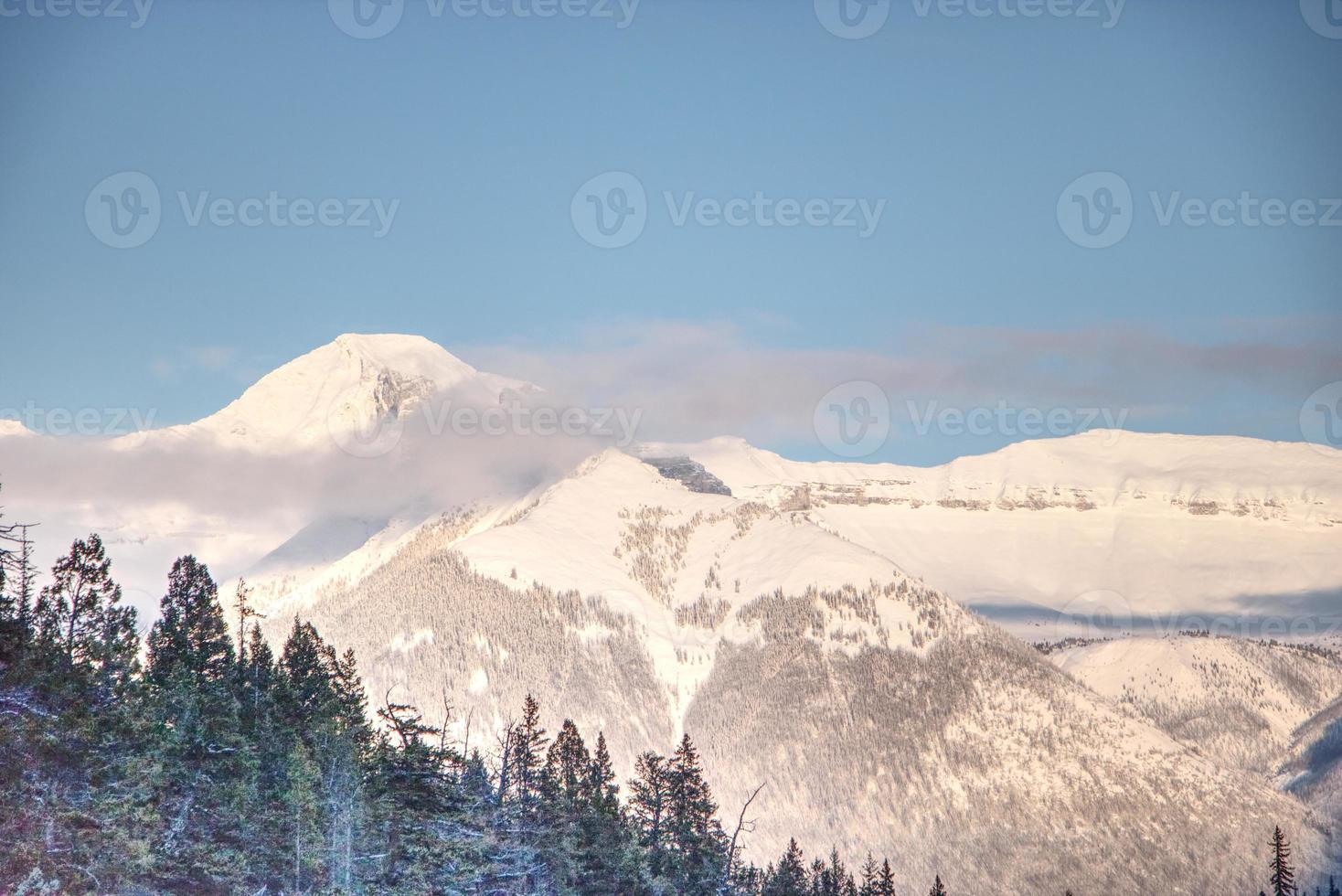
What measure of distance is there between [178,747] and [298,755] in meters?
5.60

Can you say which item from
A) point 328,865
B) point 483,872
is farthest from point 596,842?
point 328,865

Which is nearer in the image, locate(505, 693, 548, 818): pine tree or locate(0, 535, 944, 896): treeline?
locate(0, 535, 944, 896): treeline

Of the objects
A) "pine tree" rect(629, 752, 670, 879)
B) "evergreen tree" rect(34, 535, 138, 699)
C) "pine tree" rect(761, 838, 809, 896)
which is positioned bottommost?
"pine tree" rect(761, 838, 809, 896)

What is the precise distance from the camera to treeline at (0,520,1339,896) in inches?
2516

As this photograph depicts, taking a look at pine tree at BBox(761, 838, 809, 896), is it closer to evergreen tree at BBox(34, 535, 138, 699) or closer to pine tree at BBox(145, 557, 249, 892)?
pine tree at BBox(145, 557, 249, 892)

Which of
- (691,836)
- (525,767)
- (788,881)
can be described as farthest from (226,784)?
(788,881)

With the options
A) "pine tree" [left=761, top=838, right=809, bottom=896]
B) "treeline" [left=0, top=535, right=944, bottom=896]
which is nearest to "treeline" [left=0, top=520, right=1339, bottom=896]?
"treeline" [left=0, top=535, right=944, bottom=896]

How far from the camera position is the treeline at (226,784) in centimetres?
6391

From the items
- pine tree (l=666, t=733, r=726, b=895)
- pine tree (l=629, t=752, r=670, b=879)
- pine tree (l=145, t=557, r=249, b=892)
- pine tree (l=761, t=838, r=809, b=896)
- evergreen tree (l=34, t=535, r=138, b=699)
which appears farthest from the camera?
pine tree (l=761, t=838, r=809, b=896)

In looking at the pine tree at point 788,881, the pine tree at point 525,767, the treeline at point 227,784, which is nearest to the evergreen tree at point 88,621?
the treeline at point 227,784

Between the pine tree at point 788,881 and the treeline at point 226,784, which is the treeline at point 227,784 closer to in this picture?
the treeline at point 226,784

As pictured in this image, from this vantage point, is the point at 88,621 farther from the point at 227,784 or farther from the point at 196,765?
the point at 227,784

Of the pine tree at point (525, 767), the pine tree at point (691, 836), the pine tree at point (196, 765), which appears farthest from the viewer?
the pine tree at point (691, 836)

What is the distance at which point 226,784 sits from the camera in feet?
255
